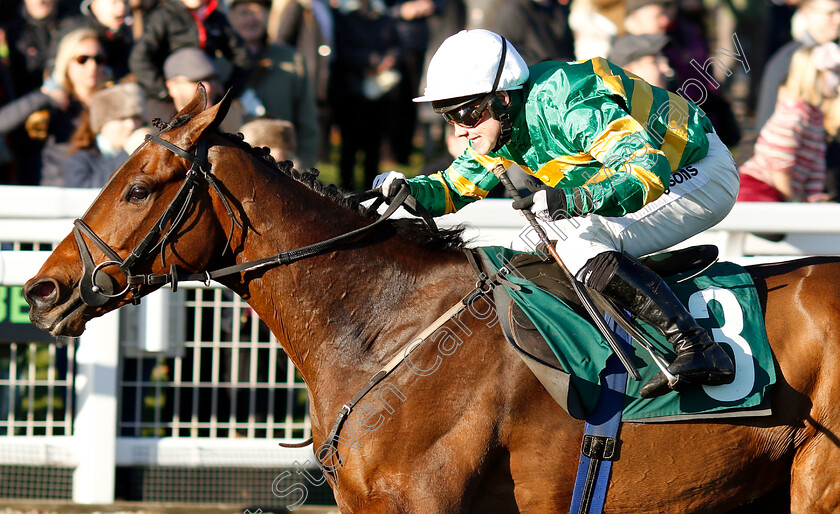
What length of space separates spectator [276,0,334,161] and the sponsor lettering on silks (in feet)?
16.3

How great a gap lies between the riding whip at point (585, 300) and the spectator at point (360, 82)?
18.1 ft

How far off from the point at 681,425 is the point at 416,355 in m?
0.87

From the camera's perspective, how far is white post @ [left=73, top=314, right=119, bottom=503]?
15.3 ft

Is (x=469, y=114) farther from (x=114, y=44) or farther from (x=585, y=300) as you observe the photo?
(x=114, y=44)

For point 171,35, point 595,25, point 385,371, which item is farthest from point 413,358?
point 595,25

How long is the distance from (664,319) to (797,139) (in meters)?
3.24

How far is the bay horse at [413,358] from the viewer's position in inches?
124

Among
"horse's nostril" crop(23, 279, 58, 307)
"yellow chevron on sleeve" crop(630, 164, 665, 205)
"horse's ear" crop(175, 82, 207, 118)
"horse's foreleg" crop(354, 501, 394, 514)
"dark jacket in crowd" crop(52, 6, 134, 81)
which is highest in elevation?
"dark jacket in crowd" crop(52, 6, 134, 81)

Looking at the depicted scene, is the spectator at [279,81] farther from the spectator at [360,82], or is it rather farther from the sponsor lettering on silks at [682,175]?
the sponsor lettering on silks at [682,175]

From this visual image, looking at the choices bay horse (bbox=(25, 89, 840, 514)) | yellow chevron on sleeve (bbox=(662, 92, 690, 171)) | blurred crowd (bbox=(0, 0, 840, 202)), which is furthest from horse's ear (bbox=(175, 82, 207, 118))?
blurred crowd (bbox=(0, 0, 840, 202))

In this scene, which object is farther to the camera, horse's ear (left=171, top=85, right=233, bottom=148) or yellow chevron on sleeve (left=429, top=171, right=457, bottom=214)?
yellow chevron on sleeve (left=429, top=171, right=457, bottom=214)

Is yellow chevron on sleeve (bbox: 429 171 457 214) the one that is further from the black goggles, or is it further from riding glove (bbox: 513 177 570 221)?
riding glove (bbox: 513 177 570 221)

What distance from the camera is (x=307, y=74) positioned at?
7.27m

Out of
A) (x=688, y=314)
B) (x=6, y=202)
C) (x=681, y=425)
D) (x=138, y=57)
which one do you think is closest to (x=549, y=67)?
(x=688, y=314)
